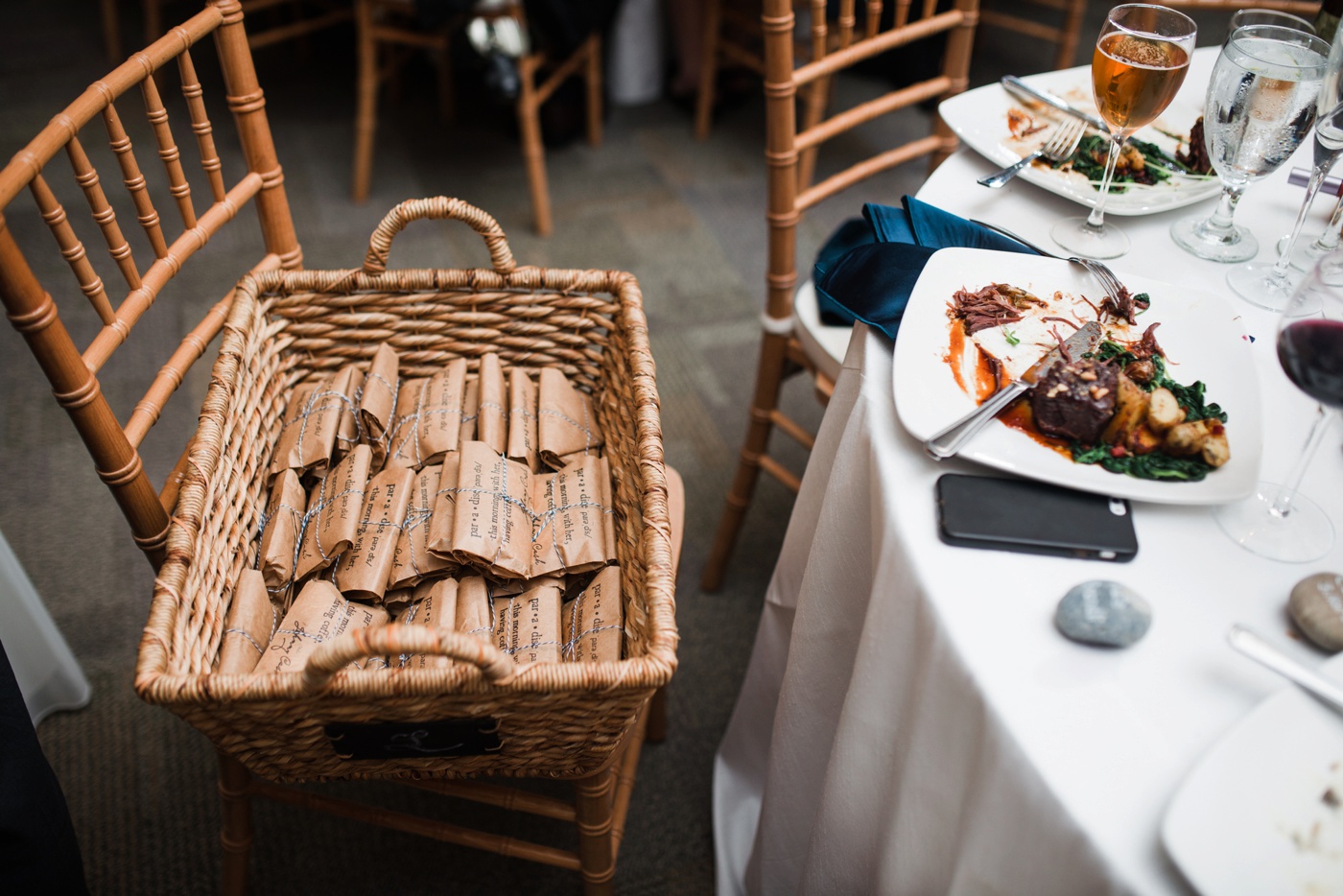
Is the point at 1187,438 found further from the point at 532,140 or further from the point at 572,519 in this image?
the point at 532,140

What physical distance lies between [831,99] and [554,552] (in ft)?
7.17

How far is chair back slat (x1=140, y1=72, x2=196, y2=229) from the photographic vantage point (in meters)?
0.84

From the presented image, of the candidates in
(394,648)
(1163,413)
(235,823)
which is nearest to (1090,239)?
(1163,413)

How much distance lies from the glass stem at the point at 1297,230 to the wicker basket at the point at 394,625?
1.84 ft

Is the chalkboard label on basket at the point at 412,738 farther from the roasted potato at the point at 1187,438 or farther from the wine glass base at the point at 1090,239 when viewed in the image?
the wine glass base at the point at 1090,239

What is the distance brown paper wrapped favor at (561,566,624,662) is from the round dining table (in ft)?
0.54

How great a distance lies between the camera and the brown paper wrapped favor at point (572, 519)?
92cm

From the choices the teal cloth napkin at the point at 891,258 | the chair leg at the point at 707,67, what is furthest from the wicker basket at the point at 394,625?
the chair leg at the point at 707,67

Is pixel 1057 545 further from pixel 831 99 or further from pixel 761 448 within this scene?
Answer: pixel 831 99

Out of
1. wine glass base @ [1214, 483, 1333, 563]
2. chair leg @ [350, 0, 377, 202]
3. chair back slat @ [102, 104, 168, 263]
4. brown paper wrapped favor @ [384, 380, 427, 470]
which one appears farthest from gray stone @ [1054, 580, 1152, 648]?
chair leg @ [350, 0, 377, 202]

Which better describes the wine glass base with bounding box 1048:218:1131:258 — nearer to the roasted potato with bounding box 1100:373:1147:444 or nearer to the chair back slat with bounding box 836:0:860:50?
the roasted potato with bounding box 1100:373:1147:444

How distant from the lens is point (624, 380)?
0.99 m

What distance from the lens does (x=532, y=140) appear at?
84.9 inches

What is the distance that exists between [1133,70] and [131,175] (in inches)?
33.8
